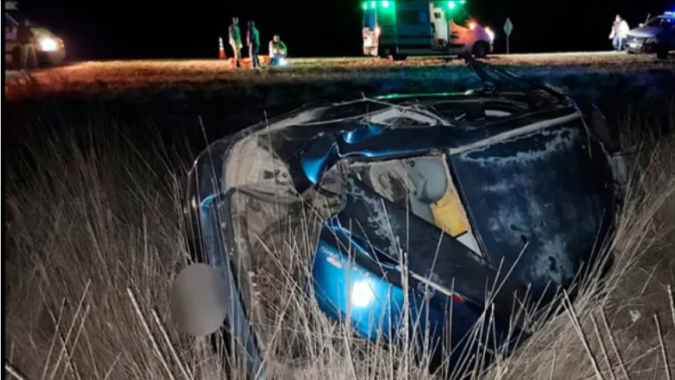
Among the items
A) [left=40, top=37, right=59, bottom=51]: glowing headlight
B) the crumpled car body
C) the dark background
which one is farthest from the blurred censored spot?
[left=40, top=37, right=59, bottom=51]: glowing headlight

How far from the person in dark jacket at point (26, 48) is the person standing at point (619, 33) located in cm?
1033

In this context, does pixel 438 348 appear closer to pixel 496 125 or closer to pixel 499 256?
pixel 499 256

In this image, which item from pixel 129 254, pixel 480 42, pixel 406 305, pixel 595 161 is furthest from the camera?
pixel 480 42

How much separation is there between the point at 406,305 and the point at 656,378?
3.63 ft

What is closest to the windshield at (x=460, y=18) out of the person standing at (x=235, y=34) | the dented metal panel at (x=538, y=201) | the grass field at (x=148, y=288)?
the person standing at (x=235, y=34)

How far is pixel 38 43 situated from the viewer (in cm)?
1217

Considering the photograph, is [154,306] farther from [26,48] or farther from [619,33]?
[619,33]

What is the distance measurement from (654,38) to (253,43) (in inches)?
288

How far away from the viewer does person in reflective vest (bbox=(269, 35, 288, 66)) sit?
46.4ft

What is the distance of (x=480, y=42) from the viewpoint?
18234 mm

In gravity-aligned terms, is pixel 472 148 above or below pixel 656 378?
above

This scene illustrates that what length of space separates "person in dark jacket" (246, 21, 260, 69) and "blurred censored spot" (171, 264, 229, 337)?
9.85 meters

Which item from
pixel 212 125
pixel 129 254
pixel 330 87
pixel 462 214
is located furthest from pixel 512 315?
pixel 330 87

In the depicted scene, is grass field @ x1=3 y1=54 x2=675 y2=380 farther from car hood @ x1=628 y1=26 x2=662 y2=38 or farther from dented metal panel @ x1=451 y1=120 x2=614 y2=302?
car hood @ x1=628 y1=26 x2=662 y2=38
